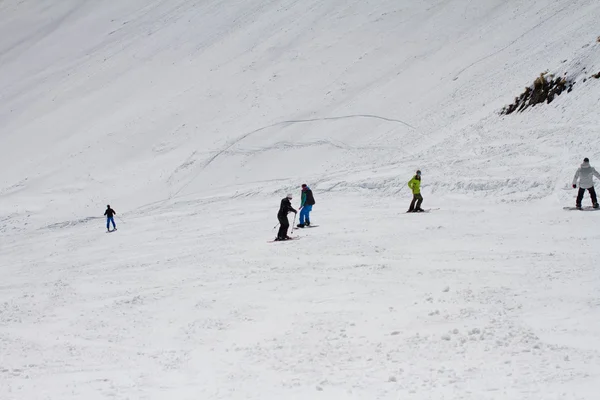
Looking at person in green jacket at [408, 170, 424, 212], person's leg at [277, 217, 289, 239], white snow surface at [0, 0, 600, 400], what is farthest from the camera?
person in green jacket at [408, 170, 424, 212]

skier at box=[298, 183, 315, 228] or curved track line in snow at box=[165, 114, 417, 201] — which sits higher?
curved track line in snow at box=[165, 114, 417, 201]

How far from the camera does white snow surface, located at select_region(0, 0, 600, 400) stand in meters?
6.79

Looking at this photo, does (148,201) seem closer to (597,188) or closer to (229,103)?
(229,103)

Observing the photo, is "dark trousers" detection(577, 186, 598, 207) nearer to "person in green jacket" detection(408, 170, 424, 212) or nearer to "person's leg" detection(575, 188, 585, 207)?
"person's leg" detection(575, 188, 585, 207)

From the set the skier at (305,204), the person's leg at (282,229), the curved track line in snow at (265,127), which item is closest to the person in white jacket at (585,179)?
the skier at (305,204)

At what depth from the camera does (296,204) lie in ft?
75.4

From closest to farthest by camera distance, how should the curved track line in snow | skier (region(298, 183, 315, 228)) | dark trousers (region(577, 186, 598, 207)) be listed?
dark trousers (region(577, 186, 598, 207)) < skier (region(298, 183, 315, 228)) < the curved track line in snow

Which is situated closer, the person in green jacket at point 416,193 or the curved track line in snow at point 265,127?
the person in green jacket at point 416,193

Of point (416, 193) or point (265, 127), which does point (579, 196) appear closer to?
point (416, 193)

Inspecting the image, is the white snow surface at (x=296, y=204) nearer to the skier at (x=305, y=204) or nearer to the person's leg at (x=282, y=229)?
the person's leg at (x=282, y=229)

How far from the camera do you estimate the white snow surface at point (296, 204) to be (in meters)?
6.79

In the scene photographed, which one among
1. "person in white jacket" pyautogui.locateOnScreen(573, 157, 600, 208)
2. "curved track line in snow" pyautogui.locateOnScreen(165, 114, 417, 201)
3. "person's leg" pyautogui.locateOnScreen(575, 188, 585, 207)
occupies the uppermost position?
"curved track line in snow" pyautogui.locateOnScreen(165, 114, 417, 201)

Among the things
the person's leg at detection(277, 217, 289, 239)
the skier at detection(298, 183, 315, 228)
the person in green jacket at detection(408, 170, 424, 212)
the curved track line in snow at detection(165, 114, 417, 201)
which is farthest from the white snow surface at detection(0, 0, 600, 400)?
the skier at detection(298, 183, 315, 228)

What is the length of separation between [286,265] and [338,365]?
5.48 metres
